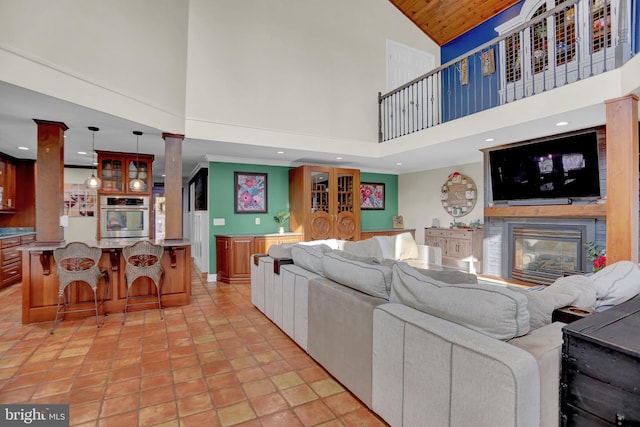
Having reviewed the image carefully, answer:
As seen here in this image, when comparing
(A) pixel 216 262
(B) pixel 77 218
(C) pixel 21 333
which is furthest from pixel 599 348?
(B) pixel 77 218

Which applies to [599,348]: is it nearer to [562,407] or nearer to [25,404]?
[562,407]

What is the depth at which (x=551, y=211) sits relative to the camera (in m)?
4.82

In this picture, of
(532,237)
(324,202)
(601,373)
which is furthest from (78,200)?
(532,237)

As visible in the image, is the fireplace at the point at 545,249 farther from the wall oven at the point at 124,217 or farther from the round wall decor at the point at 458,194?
the wall oven at the point at 124,217

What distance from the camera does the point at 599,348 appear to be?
3.91 ft

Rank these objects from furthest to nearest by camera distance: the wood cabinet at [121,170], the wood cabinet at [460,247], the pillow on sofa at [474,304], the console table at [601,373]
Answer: the wood cabinet at [460,247]
the wood cabinet at [121,170]
the pillow on sofa at [474,304]
the console table at [601,373]

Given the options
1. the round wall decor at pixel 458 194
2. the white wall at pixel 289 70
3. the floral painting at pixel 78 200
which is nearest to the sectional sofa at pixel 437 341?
the white wall at pixel 289 70

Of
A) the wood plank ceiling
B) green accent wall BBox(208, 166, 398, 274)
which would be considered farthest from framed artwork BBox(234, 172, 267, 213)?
the wood plank ceiling

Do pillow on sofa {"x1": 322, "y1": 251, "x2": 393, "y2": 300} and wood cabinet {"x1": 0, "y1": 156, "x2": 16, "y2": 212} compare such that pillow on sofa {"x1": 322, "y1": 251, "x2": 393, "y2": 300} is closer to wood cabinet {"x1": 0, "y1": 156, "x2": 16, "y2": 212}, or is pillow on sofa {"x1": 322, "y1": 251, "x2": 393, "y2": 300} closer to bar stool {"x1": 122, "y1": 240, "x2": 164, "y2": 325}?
bar stool {"x1": 122, "y1": 240, "x2": 164, "y2": 325}

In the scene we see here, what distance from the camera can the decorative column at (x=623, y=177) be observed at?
3.14m

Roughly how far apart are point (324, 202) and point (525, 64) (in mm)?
4535

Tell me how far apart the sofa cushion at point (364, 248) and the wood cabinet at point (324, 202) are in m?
1.29

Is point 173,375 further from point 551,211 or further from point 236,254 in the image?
point 551,211

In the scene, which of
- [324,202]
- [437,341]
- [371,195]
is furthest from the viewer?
[371,195]
